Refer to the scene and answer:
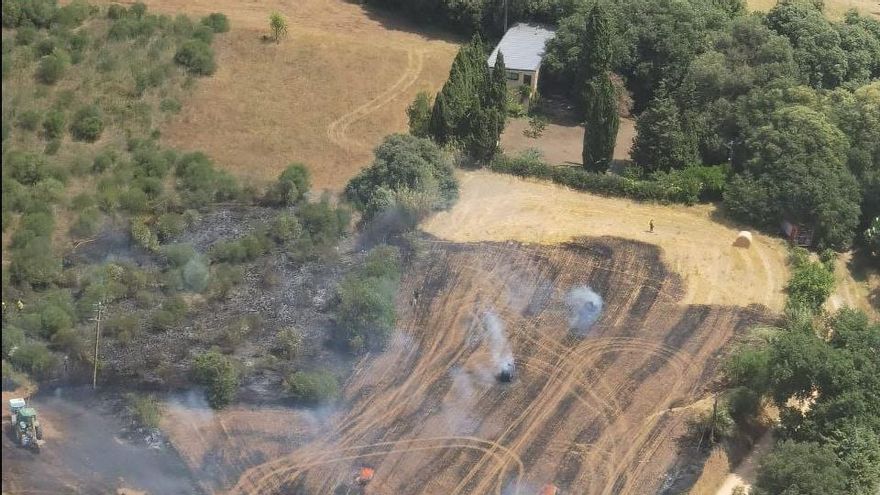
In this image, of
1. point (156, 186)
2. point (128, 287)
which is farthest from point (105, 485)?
point (156, 186)

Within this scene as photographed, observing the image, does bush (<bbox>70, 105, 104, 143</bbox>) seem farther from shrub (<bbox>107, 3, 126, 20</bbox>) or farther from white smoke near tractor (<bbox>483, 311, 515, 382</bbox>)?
white smoke near tractor (<bbox>483, 311, 515, 382</bbox>)

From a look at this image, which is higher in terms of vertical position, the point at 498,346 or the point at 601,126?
the point at 601,126

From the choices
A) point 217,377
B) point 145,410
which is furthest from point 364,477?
point 145,410

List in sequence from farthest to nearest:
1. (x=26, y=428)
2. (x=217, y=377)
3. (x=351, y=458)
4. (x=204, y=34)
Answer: (x=204, y=34)
(x=217, y=377)
(x=351, y=458)
(x=26, y=428)

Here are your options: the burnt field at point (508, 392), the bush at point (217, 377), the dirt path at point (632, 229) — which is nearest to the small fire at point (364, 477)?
the burnt field at point (508, 392)

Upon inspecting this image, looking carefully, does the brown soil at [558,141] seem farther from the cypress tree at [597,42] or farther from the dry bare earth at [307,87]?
the dry bare earth at [307,87]

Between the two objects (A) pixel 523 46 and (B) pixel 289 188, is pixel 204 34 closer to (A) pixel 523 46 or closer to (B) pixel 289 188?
(B) pixel 289 188

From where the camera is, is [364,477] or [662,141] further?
[662,141]
